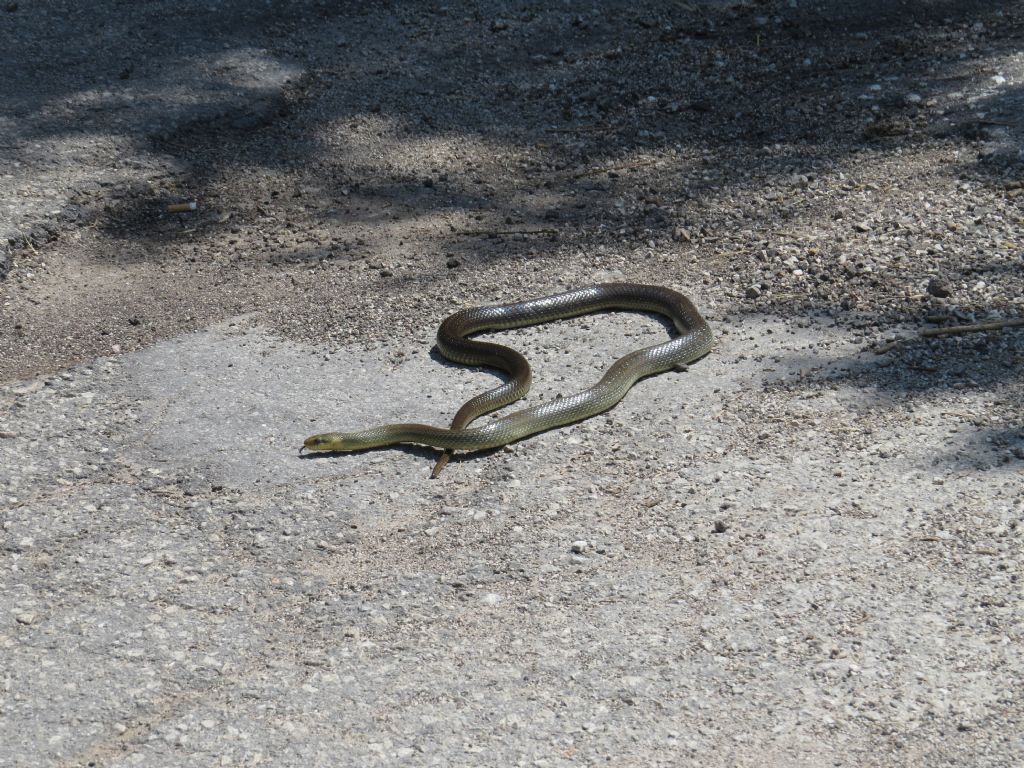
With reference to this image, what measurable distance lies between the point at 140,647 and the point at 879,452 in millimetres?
3381

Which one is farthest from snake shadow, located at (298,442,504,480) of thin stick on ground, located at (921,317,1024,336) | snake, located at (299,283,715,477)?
thin stick on ground, located at (921,317,1024,336)

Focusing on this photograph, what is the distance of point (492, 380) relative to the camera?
6.61 meters

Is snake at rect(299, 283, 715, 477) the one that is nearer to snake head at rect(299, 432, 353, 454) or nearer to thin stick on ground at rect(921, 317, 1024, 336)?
snake head at rect(299, 432, 353, 454)

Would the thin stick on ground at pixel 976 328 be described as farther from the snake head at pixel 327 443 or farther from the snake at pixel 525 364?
the snake head at pixel 327 443

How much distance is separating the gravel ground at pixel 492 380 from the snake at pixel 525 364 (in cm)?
10

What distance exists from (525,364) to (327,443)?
130cm

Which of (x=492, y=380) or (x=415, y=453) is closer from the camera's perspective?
(x=415, y=453)

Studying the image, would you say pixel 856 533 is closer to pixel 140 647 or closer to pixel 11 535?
pixel 140 647

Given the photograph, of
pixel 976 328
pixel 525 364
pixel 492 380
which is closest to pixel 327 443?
pixel 492 380

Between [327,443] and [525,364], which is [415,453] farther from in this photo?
[525,364]

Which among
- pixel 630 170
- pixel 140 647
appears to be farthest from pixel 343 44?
pixel 140 647

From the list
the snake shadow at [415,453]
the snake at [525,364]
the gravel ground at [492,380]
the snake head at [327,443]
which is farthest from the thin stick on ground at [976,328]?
the snake head at [327,443]

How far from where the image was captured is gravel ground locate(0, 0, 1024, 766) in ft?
13.7

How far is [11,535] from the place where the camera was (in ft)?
17.1
